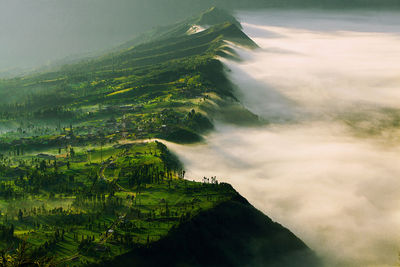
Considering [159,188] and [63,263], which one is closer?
[63,263]

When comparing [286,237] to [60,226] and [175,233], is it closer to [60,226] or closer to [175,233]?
[175,233]

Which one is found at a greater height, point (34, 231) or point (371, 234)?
point (34, 231)

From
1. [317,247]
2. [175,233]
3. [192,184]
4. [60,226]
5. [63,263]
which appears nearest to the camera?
[63,263]

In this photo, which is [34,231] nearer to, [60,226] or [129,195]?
[60,226]

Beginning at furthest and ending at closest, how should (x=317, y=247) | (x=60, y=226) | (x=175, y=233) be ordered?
(x=317, y=247)
(x=60, y=226)
(x=175, y=233)

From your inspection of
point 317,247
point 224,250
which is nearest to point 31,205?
point 224,250

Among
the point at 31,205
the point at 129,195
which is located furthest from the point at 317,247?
the point at 31,205
